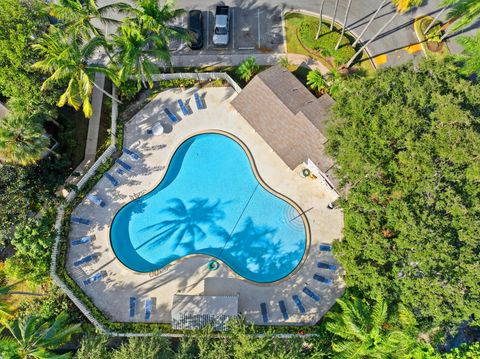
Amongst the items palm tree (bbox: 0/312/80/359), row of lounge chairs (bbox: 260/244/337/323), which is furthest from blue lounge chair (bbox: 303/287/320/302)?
palm tree (bbox: 0/312/80/359)

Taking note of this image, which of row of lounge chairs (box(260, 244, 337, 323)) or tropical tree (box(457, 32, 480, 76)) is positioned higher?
tropical tree (box(457, 32, 480, 76))

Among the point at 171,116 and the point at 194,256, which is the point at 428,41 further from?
the point at 194,256

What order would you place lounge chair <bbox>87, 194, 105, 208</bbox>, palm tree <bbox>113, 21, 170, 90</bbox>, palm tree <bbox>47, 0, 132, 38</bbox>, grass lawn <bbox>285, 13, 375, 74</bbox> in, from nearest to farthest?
palm tree <bbox>47, 0, 132, 38</bbox> → palm tree <bbox>113, 21, 170, 90</bbox> → lounge chair <bbox>87, 194, 105, 208</bbox> → grass lawn <bbox>285, 13, 375, 74</bbox>

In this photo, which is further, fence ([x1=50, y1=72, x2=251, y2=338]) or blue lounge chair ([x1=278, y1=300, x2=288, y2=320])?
blue lounge chair ([x1=278, y1=300, x2=288, y2=320])

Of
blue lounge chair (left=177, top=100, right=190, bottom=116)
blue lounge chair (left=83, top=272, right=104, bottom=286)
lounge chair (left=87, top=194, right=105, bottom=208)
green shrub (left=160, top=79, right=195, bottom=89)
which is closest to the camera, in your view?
blue lounge chair (left=83, top=272, right=104, bottom=286)

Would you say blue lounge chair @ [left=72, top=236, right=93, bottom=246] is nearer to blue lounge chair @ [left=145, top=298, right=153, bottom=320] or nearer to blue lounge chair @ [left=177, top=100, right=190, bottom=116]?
blue lounge chair @ [left=145, top=298, right=153, bottom=320]

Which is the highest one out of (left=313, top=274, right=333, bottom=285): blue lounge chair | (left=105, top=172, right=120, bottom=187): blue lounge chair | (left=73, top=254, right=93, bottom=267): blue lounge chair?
(left=105, top=172, right=120, bottom=187): blue lounge chair

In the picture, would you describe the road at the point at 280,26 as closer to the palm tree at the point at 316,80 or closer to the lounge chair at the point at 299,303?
the palm tree at the point at 316,80

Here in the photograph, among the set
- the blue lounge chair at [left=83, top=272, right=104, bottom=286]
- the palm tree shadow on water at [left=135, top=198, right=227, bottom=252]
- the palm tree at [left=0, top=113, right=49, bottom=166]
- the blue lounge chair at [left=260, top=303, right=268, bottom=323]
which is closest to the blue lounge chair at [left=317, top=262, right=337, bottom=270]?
the blue lounge chair at [left=260, top=303, right=268, bottom=323]
